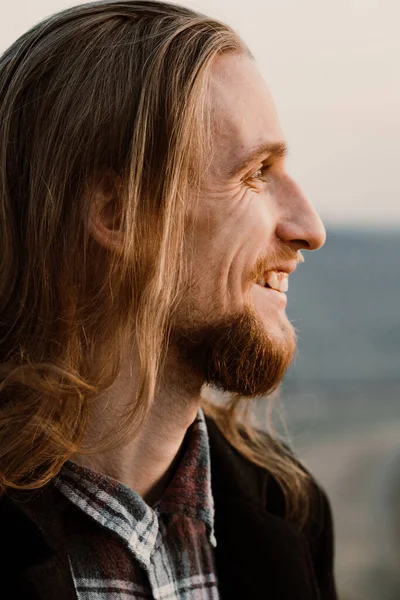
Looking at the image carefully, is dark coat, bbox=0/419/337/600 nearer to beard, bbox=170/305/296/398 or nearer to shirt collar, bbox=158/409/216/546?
shirt collar, bbox=158/409/216/546

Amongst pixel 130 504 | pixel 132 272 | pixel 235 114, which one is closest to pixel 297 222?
pixel 235 114

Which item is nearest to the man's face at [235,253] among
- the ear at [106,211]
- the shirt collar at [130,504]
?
the ear at [106,211]

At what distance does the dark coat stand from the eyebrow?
789 mm

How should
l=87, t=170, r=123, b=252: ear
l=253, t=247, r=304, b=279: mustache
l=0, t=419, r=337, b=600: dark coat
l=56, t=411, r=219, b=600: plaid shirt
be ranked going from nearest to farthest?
l=0, t=419, r=337, b=600: dark coat → l=56, t=411, r=219, b=600: plaid shirt → l=87, t=170, r=123, b=252: ear → l=253, t=247, r=304, b=279: mustache

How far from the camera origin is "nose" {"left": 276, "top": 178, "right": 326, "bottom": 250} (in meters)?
2.19

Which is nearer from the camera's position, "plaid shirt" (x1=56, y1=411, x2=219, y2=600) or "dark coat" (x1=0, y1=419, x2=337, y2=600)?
"dark coat" (x1=0, y1=419, x2=337, y2=600)

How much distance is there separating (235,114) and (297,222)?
32 centimetres

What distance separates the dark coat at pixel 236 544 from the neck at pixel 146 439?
0.19m

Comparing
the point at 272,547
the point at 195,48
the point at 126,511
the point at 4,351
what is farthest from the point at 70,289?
the point at 272,547

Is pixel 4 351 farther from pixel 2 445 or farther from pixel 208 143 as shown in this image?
pixel 208 143

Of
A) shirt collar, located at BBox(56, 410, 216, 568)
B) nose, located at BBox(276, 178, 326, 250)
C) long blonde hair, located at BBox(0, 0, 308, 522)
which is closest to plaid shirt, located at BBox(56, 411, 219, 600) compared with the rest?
shirt collar, located at BBox(56, 410, 216, 568)

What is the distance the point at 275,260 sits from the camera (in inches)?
86.6

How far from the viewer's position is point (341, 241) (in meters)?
5.63

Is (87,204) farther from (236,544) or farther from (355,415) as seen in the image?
(355,415)
